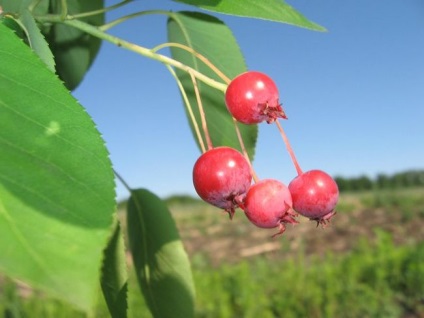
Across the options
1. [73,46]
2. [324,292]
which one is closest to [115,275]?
[73,46]

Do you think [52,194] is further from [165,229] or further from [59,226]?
[165,229]

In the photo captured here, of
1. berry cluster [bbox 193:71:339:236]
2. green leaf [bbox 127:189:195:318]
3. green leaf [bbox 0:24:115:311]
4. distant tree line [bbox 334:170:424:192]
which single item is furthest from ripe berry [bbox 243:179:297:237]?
distant tree line [bbox 334:170:424:192]

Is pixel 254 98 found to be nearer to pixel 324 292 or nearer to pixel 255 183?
pixel 255 183

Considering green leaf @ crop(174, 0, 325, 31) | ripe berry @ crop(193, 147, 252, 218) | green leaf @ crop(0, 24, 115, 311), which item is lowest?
ripe berry @ crop(193, 147, 252, 218)

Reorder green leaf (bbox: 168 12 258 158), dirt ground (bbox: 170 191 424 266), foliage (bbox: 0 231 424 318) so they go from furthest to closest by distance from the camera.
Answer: dirt ground (bbox: 170 191 424 266) < foliage (bbox: 0 231 424 318) < green leaf (bbox: 168 12 258 158)

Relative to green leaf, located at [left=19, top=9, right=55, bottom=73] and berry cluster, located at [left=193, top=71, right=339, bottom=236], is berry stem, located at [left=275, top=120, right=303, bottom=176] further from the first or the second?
green leaf, located at [left=19, top=9, right=55, bottom=73]

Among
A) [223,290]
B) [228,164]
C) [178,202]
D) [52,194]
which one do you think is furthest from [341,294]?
[178,202]

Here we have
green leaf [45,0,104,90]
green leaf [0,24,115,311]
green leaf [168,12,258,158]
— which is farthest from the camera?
green leaf [45,0,104,90]
